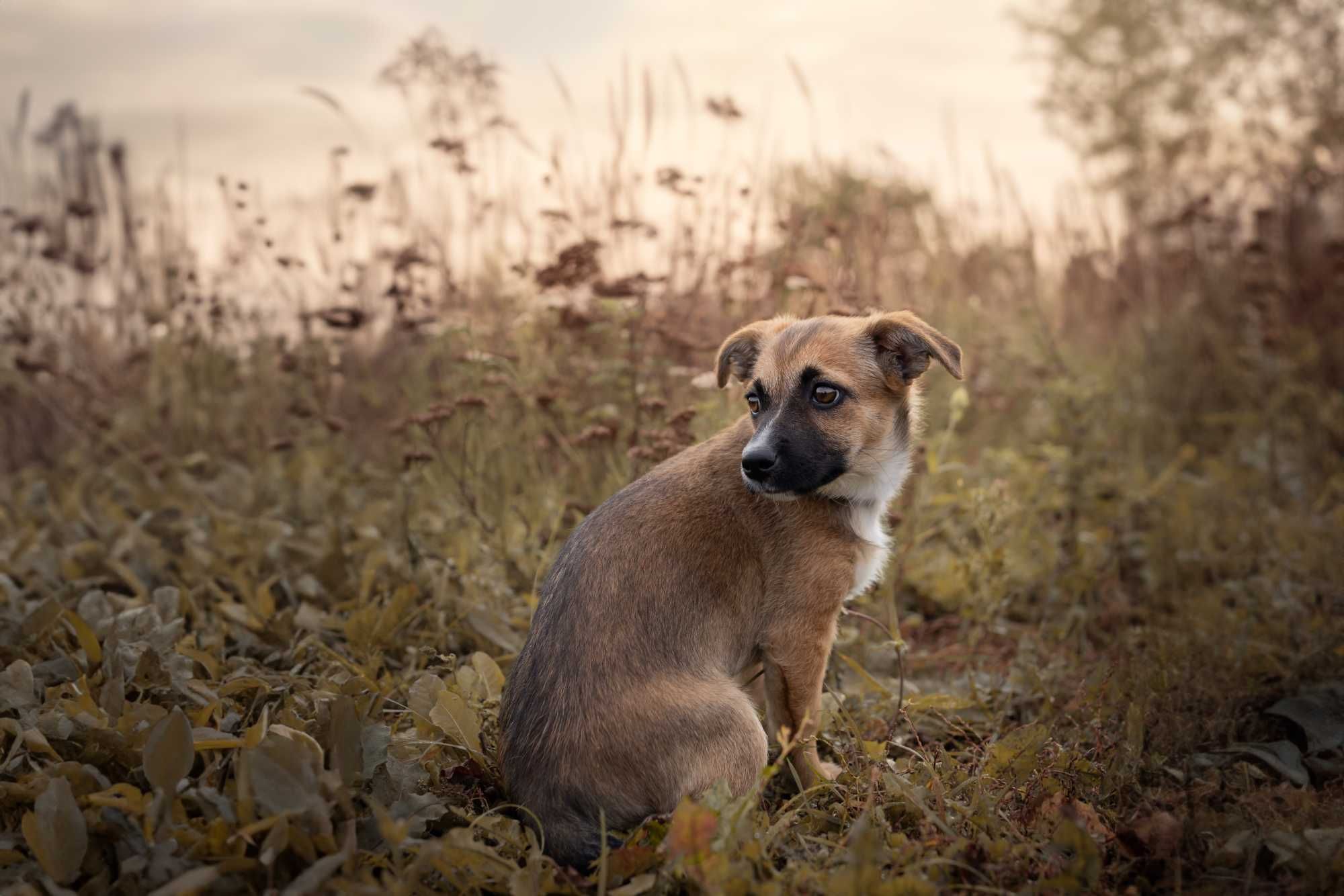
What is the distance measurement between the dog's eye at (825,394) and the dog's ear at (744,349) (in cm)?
36

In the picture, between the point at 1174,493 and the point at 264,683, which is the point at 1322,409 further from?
the point at 264,683

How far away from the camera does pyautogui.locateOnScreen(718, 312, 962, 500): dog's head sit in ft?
11.4

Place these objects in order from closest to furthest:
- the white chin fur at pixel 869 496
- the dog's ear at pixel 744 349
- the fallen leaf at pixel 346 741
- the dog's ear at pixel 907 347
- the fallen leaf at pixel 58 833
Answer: the fallen leaf at pixel 58 833, the fallen leaf at pixel 346 741, the dog's ear at pixel 907 347, the white chin fur at pixel 869 496, the dog's ear at pixel 744 349

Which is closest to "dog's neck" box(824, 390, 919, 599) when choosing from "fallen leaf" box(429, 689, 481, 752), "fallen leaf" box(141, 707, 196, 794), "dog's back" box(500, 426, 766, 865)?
"dog's back" box(500, 426, 766, 865)

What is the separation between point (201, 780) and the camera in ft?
9.25

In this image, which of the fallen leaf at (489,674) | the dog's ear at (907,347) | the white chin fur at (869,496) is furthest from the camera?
the fallen leaf at (489,674)

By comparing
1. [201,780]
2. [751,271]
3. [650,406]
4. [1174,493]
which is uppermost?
[751,271]

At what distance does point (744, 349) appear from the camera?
13.5ft

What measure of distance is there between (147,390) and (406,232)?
2.45m

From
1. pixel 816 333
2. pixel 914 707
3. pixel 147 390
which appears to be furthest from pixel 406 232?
pixel 914 707

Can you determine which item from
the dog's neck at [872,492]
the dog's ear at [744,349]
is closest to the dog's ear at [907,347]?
the dog's neck at [872,492]

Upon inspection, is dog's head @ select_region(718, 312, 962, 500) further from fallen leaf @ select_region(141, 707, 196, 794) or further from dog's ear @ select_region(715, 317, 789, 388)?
fallen leaf @ select_region(141, 707, 196, 794)

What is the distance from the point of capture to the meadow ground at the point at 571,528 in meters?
2.81

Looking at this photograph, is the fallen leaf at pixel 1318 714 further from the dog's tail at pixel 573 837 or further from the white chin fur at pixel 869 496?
the dog's tail at pixel 573 837
